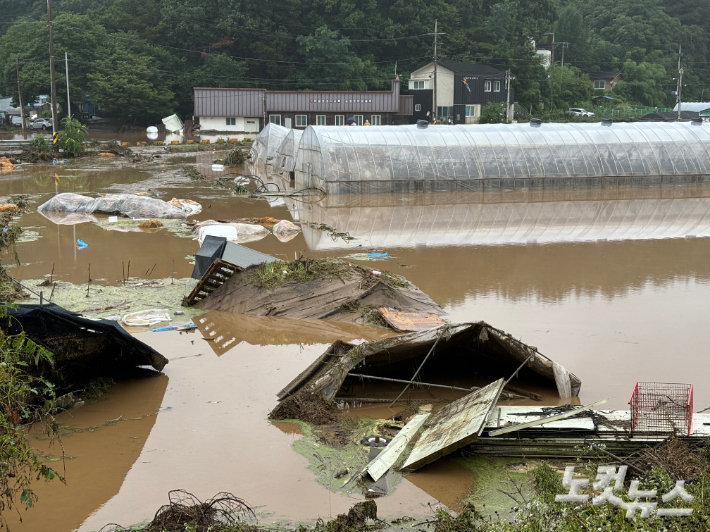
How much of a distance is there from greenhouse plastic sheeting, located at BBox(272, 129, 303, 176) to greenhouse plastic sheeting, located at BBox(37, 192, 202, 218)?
33.7 feet

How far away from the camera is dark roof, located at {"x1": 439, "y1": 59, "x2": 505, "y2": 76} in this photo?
5956 centimetres

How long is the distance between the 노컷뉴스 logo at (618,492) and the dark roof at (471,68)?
180ft

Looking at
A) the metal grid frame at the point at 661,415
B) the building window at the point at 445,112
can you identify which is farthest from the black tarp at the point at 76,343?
the building window at the point at 445,112

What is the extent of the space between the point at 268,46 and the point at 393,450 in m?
56.8

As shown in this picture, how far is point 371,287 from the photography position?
13062mm

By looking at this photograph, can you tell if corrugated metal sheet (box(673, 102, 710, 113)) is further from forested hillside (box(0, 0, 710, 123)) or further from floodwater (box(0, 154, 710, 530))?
floodwater (box(0, 154, 710, 530))

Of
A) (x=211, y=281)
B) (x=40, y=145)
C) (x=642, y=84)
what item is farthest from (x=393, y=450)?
(x=642, y=84)

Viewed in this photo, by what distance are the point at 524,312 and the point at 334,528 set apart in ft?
25.6

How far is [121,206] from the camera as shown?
22.8 meters

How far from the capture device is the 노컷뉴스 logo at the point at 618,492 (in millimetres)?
6027

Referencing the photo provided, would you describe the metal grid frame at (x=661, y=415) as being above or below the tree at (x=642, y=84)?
below

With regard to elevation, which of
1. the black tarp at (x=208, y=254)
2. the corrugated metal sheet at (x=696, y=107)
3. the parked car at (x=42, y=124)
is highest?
the corrugated metal sheet at (x=696, y=107)

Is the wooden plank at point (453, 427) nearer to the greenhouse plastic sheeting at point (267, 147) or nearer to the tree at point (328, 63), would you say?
the greenhouse plastic sheeting at point (267, 147)

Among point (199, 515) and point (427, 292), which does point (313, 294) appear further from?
point (199, 515)
